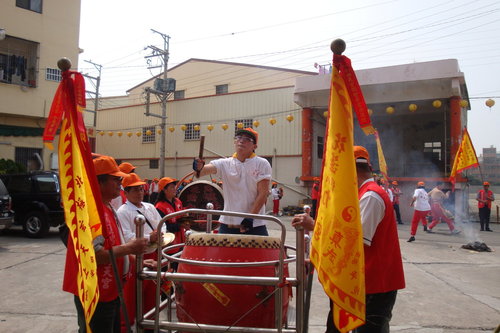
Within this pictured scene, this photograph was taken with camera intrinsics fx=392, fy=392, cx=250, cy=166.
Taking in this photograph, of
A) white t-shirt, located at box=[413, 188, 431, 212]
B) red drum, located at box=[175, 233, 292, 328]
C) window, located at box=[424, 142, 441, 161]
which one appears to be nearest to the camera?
red drum, located at box=[175, 233, 292, 328]

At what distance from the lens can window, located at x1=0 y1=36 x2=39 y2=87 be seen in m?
17.7

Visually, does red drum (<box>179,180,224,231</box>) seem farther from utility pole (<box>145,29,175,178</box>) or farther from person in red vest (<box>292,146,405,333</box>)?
utility pole (<box>145,29,175,178</box>)

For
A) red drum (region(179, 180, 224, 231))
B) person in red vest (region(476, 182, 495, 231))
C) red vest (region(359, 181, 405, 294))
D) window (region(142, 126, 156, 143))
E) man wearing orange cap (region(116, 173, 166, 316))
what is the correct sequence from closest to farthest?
1. red vest (region(359, 181, 405, 294))
2. man wearing orange cap (region(116, 173, 166, 316))
3. red drum (region(179, 180, 224, 231))
4. person in red vest (region(476, 182, 495, 231))
5. window (region(142, 126, 156, 143))

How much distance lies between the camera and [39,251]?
8.46 meters

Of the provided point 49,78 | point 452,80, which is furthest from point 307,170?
point 49,78

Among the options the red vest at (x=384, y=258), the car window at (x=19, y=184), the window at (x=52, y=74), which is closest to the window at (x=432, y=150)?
the window at (x=52, y=74)

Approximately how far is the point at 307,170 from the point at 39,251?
13.4 m

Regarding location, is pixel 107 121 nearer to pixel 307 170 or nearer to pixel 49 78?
pixel 49 78

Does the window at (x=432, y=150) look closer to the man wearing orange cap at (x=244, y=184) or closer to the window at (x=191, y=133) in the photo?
the window at (x=191, y=133)

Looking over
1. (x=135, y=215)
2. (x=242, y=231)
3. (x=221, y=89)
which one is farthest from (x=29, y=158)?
(x=242, y=231)

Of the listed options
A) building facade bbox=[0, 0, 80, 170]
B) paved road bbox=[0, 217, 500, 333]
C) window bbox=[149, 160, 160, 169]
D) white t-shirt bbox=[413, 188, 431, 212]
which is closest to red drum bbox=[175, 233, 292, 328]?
paved road bbox=[0, 217, 500, 333]

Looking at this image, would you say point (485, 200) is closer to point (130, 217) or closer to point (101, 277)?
point (130, 217)

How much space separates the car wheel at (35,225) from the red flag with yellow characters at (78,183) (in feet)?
29.9

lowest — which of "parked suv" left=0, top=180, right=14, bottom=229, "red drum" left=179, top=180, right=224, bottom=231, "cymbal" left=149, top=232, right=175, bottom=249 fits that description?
"parked suv" left=0, top=180, right=14, bottom=229
